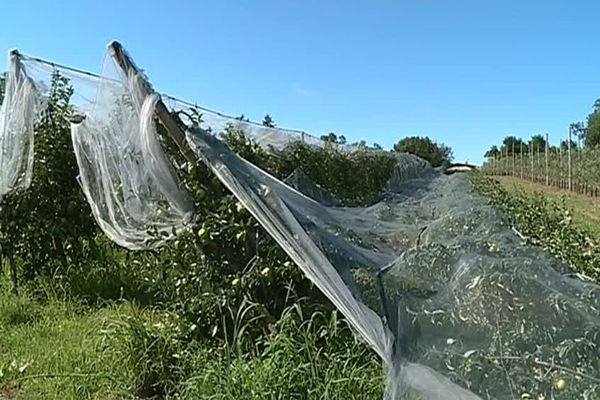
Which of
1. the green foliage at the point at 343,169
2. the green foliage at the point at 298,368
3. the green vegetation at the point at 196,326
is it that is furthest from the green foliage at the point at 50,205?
the green foliage at the point at 298,368

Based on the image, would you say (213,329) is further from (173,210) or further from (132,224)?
(132,224)

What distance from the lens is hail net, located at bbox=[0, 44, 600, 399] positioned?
1.57m

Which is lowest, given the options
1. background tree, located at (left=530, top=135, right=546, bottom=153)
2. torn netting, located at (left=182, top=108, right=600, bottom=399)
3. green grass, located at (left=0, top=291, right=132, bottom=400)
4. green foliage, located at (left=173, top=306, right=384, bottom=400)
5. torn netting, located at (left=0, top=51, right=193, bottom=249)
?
green grass, located at (left=0, top=291, right=132, bottom=400)

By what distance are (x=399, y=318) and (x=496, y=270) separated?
14.1 inches

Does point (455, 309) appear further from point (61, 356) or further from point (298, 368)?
point (61, 356)

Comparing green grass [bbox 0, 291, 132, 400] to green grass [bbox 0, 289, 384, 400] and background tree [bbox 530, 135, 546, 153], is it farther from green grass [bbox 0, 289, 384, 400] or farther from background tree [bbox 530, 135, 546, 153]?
background tree [bbox 530, 135, 546, 153]

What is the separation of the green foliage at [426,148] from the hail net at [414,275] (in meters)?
38.7

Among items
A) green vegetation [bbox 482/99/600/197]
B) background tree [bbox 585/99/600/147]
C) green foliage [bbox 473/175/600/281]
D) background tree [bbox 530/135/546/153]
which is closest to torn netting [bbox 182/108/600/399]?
green foliage [bbox 473/175/600/281]

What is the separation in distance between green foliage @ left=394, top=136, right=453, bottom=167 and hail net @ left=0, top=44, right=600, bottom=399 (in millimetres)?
38688

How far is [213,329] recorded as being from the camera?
2.88 m

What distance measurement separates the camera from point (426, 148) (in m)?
43.2

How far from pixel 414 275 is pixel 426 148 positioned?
139 ft

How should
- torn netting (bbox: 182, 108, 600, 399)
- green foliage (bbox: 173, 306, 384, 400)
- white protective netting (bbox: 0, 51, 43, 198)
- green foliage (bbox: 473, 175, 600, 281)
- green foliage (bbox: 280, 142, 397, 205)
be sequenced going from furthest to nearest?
1. green foliage (bbox: 280, 142, 397, 205)
2. white protective netting (bbox: 0, 51, 43, 198)
3. green foliage (bbox: 473, 175, 600, 281)
4. green foliage (bbox: 173, 306, 384, 400)
5. torn netting (bbox: 182, 108, 600, 399)

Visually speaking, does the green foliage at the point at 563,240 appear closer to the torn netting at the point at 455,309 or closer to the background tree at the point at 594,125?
the torn netting at the point at 455,309
